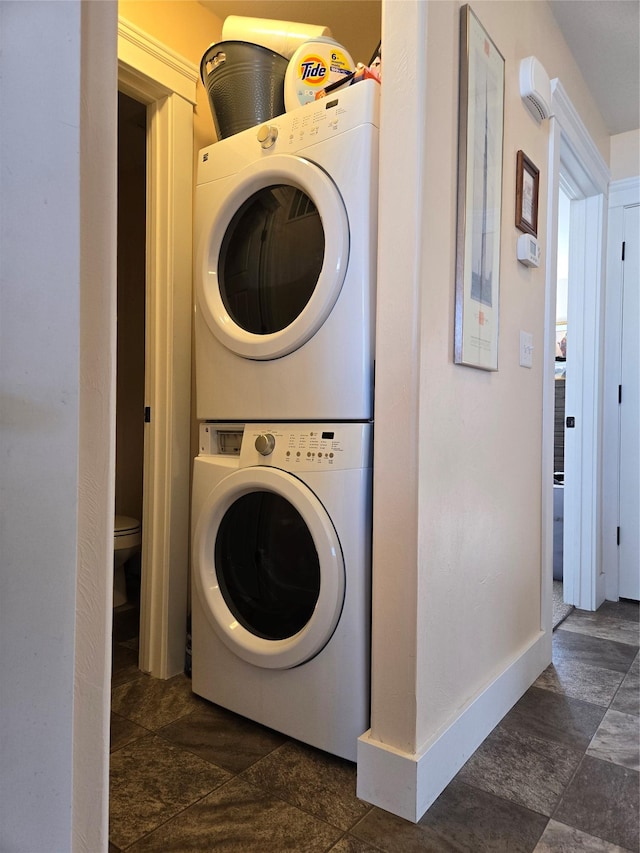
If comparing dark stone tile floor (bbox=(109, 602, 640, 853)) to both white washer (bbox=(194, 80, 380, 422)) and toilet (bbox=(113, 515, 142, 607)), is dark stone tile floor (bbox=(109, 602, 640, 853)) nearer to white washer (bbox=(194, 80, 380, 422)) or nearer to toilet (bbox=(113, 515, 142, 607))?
toilet (bbox=(113, 515, 142, 607))

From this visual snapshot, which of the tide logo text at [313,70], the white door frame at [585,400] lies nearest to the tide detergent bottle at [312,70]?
the tide logo text at [313,70]

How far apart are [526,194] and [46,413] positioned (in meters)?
1.76

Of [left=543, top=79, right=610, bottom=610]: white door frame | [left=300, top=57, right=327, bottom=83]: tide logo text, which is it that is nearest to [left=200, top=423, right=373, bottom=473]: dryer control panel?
[left=300, top=57, right=327, bottom=83]: tide logo text

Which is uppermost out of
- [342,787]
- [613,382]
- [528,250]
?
[528,250]

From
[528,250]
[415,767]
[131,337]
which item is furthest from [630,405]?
[131,337]

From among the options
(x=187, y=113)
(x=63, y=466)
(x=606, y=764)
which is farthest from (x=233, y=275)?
(x=606, y=764)

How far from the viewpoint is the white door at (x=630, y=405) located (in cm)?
285

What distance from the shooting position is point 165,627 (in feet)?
6.32

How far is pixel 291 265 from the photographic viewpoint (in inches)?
60.8

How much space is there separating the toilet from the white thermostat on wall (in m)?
1.95

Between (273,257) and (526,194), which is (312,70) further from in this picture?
(526,194)

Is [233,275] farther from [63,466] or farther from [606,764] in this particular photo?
[606,764]

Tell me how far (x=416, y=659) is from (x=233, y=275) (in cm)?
118

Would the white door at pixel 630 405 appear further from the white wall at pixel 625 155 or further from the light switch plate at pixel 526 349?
the light switch plate at pixel 526 349
